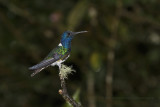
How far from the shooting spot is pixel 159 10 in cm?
587

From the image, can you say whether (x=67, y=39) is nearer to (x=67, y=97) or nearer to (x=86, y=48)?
(x=67, y=97)

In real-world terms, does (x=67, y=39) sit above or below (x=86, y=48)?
below

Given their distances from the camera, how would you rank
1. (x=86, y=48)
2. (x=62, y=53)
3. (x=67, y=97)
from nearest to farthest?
1. (x=67, y=97)
2. (x=62, y=53)
3. (x=86, y=48)

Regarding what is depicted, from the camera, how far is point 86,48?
18.3 feet

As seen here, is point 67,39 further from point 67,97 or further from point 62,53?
point 67,97

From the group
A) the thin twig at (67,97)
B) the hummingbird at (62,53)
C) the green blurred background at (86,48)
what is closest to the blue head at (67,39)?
the hummingbird at (62,53)

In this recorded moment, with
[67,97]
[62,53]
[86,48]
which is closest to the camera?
[67,97]

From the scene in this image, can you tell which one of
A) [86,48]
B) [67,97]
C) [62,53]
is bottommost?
[67,97]

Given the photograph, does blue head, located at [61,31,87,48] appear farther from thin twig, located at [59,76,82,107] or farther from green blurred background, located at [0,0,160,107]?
green blurred background, located at [0,0,160,107]

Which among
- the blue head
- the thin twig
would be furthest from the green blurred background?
the thin twig

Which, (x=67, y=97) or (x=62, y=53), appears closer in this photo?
(x=67, y=97)

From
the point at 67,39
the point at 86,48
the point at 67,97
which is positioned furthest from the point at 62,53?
the point at 86,48

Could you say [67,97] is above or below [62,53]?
below

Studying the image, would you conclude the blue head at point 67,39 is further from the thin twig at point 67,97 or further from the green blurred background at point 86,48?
the green blurred background at point 86,48
